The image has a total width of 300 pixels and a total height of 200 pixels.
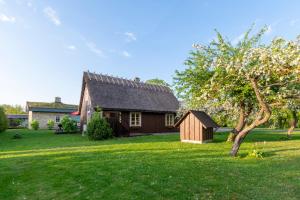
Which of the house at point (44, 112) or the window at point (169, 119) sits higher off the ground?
the house at point (44, 112)

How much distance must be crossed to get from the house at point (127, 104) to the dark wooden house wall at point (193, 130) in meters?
6.57

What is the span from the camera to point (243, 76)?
8445mm

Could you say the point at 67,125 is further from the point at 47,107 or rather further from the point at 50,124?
the point at 47,107

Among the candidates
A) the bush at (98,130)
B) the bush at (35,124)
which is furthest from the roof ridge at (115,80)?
the bush at (35,124)

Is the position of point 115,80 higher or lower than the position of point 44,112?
higher

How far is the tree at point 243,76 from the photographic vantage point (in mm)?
6986

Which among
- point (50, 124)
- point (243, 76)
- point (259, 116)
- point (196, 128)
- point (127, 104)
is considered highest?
point (243, 76)

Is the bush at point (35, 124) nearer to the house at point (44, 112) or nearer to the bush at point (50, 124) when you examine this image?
the bush at point (50, 124)

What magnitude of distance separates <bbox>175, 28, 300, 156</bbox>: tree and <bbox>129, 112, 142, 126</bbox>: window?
7.16m

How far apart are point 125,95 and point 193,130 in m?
Result: 9.73

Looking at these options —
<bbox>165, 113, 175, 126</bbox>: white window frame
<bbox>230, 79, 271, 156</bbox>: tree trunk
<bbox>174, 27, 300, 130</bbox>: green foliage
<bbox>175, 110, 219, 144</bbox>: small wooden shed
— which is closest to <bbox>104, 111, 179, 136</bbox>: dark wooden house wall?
<bbox>165, 113, 175, 126</bbox>: white window frame

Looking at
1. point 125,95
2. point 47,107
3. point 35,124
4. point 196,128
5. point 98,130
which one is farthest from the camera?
point 47,107

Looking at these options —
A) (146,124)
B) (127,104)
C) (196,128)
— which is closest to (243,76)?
(196,128)

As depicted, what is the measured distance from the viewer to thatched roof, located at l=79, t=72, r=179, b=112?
19.0 m
